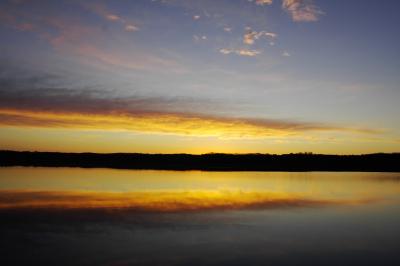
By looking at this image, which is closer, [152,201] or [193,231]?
[193,231]

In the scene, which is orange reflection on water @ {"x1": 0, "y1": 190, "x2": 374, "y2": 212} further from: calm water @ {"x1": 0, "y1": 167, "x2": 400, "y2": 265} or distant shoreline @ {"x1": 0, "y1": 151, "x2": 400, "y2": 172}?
distant shoreline @ {"x1": 0, "y1": 151, "x2": 400, "y2": 172}

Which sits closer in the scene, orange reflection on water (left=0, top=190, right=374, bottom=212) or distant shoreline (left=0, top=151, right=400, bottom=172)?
orange reflection on water (left=0, top=190, right=374, bottom=212)

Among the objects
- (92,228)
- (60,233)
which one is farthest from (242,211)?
(60,233)

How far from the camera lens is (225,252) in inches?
393

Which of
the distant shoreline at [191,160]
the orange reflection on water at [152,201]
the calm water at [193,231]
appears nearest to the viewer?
the calm water at [193,231]

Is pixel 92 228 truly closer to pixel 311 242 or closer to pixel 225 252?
pixel 225 252

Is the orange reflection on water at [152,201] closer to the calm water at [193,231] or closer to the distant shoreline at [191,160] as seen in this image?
the calm water at [193,231]

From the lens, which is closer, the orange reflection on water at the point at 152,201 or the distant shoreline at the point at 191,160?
the orange reflection on water at the point at 152,201

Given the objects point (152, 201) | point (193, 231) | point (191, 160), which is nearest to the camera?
point (193, 231)

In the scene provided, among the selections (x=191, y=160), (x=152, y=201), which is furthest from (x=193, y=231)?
(x=191, y=160)

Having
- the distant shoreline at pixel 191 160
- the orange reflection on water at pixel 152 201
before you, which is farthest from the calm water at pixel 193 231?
the distant shoreline at pixel 191 160

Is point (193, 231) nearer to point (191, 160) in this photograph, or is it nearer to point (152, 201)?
point (152, 201)

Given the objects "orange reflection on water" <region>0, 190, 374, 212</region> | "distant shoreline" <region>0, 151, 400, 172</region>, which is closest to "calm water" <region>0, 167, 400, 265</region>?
"orange reflection on water" <region>0, 190, 374, 212</region>

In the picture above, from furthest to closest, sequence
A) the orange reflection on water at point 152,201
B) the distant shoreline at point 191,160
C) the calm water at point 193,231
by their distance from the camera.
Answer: the distant shoreline at point 191,160 < the orange reflection on water at point 152,201 < the calm water at point 193,231
